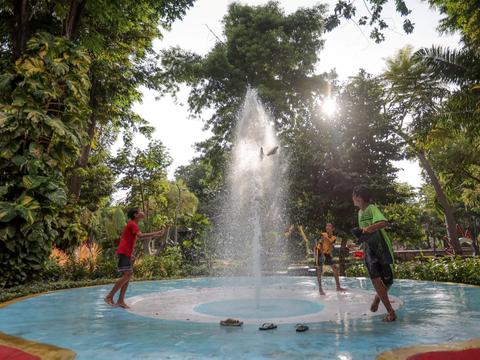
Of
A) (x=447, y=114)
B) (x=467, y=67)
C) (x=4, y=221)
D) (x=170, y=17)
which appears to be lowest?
(x=4, y=221)

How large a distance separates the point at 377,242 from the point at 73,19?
37.0ft

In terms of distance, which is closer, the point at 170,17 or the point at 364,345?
the point at 364,345

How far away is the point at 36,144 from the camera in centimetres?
928

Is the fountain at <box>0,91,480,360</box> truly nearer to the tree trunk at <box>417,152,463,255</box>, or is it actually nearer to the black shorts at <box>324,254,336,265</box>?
the black shorts at <box>324,254,336,265</box>

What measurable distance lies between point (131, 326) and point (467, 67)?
15.7 metres

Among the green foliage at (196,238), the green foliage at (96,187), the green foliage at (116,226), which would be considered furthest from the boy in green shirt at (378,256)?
the green foliage at (96,187)

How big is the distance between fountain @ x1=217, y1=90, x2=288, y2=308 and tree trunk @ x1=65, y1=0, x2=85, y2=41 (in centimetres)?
762

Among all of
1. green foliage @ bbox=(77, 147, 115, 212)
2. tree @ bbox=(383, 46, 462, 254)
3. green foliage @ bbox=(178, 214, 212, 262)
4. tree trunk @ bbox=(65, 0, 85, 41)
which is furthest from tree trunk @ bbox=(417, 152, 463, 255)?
green foliage @ bbox=(77, 147, 115, 212)

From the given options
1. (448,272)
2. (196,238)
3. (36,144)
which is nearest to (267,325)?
(36,144)

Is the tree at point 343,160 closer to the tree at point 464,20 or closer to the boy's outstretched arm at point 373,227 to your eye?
the tree at point 464,20

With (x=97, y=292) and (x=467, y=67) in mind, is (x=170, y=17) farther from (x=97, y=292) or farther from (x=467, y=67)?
(x=467, y=67)

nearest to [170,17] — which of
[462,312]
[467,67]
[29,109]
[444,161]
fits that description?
[29,109]

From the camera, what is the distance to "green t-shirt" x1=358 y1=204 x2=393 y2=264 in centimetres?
500

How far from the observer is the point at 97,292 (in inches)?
349
